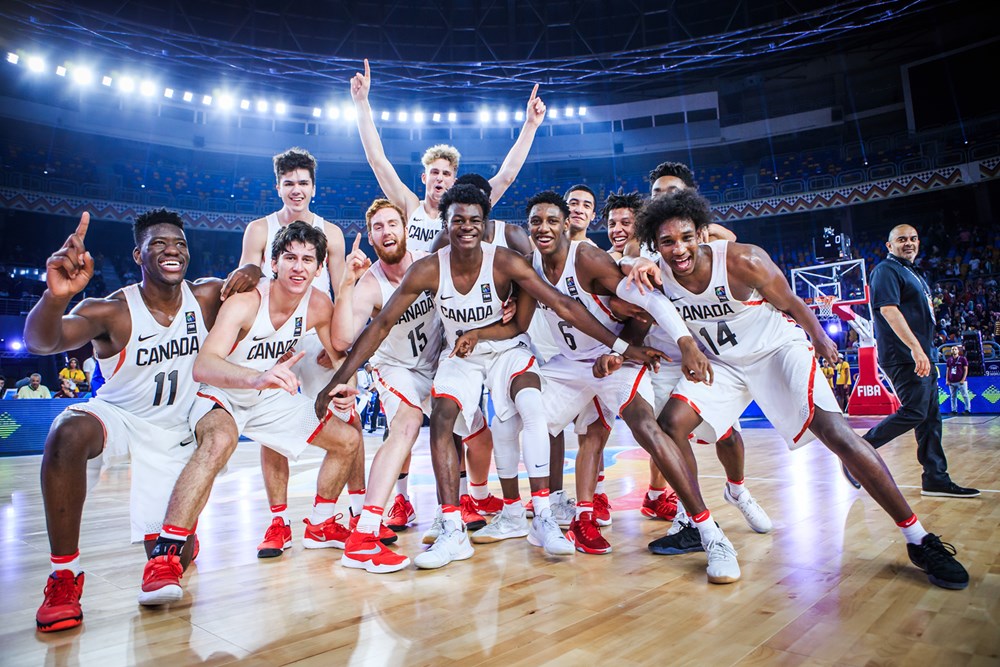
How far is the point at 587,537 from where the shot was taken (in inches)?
127

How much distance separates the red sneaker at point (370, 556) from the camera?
9.55ft

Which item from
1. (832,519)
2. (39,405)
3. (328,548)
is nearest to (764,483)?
(832,519)

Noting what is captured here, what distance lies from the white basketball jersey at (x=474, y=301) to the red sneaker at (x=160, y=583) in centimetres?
187

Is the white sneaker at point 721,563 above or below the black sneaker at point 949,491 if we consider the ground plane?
above

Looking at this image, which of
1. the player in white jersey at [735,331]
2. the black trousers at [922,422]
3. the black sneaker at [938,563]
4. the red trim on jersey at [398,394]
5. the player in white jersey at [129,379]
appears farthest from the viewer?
the black trousers at [922,422]

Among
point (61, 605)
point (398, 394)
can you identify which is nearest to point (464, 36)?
point (398, 394)

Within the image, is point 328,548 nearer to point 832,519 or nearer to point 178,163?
point 832,519

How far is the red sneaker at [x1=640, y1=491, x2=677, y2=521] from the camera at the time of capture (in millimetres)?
4008

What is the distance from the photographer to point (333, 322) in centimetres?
349

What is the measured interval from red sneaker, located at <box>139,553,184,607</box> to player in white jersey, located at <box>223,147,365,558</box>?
2.52ft

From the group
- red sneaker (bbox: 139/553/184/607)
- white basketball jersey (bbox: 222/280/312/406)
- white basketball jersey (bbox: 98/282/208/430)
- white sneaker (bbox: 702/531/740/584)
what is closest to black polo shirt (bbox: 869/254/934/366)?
white sneaker (bbox: 702/531/740/584)

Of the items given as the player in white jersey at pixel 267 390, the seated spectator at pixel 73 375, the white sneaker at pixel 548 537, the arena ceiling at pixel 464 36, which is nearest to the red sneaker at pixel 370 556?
the player in white jersey at pixel 267 390

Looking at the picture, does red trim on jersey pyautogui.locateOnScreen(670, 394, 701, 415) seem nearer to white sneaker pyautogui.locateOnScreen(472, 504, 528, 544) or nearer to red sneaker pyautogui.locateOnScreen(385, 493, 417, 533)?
white sneaker pyautogui.locateOnScreen(472, 504, 528, 544)

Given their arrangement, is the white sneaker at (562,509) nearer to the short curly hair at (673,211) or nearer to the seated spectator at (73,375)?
the short curly hair at (673,211)
